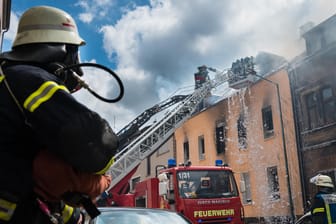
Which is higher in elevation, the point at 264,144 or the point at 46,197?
the point at 264,144

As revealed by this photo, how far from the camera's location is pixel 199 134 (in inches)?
853

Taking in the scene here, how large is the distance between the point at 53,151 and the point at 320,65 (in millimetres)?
15266

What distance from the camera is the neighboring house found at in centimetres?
1443

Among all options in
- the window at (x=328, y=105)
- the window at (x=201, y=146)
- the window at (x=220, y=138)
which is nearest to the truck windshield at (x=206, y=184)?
the window at (x=328, y=105)

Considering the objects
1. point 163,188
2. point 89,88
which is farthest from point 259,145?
point 89,88

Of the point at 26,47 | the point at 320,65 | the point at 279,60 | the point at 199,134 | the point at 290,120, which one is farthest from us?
the point at 199,134

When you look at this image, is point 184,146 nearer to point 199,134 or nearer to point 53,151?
point 199,134

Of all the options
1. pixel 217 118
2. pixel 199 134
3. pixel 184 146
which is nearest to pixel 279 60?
pixel 217 118

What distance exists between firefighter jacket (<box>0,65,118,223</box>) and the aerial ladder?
9.88m

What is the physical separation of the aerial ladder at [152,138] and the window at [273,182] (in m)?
4.24

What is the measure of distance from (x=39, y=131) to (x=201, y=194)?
24.3 ft

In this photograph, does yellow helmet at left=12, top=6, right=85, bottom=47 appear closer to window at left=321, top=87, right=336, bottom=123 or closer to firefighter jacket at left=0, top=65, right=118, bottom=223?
firefighter jacket at left=0, top=65, right=118, bottom=223

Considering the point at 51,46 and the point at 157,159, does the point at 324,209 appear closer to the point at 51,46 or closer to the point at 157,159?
the point at 51,46

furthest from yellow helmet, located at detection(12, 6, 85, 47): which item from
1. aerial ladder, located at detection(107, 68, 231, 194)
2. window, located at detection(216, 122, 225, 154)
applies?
window, located at detection(216, 122, 225, 154)
